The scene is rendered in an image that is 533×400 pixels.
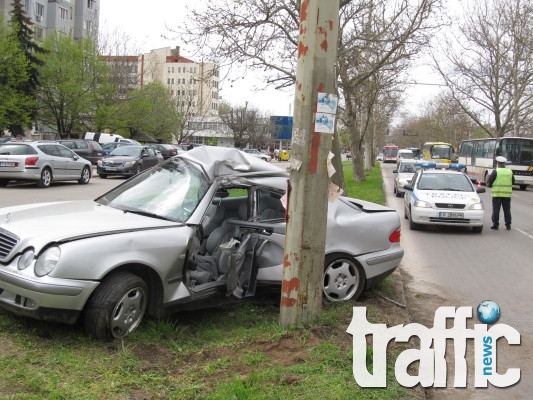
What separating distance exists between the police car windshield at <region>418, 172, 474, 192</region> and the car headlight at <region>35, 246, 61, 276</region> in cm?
1101

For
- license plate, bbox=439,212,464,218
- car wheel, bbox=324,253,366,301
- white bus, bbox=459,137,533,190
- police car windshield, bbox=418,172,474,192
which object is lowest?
car wheel, bbox=324,253,366,301

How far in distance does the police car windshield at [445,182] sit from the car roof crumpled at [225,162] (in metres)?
8.75

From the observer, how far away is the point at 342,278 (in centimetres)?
596

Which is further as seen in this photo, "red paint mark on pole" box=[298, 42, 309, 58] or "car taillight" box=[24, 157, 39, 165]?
"car taillight" box=[24, 157, 39, 165]

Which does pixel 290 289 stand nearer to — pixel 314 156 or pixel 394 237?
pixel 314 156

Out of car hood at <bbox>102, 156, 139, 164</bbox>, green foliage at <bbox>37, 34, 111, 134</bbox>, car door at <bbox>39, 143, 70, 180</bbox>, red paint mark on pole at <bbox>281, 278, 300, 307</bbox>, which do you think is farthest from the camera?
green foliage at <bbox>37, 34, 111, 134</bbox>

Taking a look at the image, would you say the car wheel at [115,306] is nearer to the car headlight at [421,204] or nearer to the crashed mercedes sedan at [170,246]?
the crashed mercedes sedan at [170,246]

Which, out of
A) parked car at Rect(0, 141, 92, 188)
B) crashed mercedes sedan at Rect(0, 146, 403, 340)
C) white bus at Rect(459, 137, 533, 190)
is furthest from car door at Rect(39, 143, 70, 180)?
white bus at Rect(459, 137, 533, 190)

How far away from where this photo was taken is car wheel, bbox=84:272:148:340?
14.0 ft

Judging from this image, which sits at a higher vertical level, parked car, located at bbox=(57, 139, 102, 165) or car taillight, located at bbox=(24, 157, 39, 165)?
parked car, located at bbox=(57, 139, 102, 165)

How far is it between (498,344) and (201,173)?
3.29m

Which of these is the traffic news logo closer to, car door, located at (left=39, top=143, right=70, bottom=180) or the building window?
car door, located at (left=39, top=143, right=70, bottom=180)

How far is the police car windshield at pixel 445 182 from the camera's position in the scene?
13664 millimetres

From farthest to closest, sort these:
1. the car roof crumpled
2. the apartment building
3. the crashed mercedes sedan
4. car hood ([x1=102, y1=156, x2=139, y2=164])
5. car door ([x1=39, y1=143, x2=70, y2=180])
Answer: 1. the apartment building
2. car hood ([x1=102, y1=156, x2=139, y2=164])
3. car door ([x1=39, y1=143, x2=70, y2=180])
4. the car roof crumpled
5. the crashed mercedes sedan
